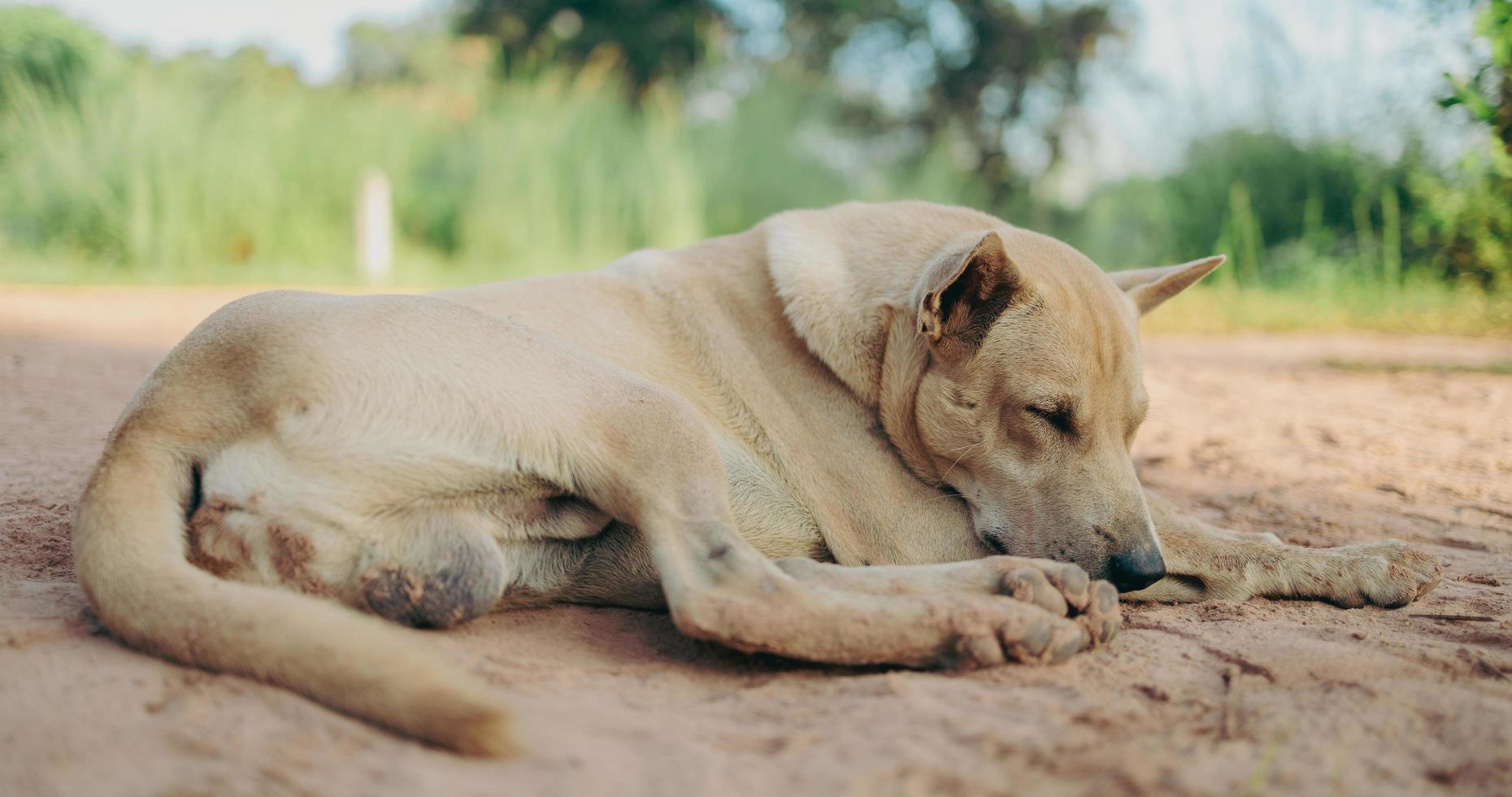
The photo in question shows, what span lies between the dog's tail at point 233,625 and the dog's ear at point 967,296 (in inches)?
58.9

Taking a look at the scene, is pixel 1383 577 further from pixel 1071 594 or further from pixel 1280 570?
pixel 1071 594

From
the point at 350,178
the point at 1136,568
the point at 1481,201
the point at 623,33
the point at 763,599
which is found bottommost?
the point at 1136,568

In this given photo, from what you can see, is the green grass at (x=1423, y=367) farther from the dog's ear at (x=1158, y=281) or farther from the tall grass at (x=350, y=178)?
the tall grass at (x=350, y=178)

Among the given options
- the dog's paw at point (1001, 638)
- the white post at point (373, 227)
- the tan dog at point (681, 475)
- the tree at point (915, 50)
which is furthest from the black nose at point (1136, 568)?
the tree at point (915, 50)

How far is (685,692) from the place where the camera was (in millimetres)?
2080

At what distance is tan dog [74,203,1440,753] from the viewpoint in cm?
212

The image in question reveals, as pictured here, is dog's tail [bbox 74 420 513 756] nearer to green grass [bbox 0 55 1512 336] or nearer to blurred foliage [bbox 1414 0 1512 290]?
blurred foliage [bbox 1414 0 1512 290]

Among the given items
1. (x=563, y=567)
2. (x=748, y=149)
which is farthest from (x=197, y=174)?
(x=563, y=567)

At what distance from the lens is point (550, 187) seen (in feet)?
39.5

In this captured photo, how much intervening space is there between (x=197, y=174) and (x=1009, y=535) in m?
10.1

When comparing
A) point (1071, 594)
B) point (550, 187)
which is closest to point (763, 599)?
point (1071, 594)

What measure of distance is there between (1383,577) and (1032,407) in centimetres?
102

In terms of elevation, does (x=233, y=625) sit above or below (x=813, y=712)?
above

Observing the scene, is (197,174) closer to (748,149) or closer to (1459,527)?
(748,149)
